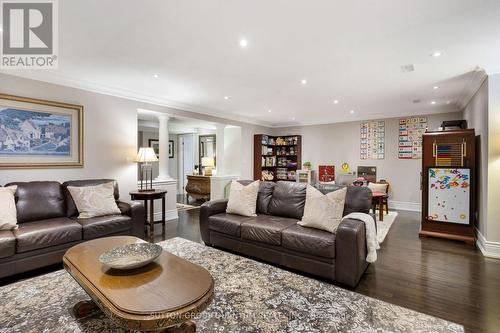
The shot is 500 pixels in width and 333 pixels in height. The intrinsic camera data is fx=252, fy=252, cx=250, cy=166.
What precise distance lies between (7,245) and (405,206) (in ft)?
24.2

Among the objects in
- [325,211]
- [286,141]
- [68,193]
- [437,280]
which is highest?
[286,141]

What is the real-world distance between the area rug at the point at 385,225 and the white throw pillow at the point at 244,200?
2.09 meters

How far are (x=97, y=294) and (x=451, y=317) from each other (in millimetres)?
2595

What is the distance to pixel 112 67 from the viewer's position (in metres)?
3.39

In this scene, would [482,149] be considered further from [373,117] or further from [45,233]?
[45,233]

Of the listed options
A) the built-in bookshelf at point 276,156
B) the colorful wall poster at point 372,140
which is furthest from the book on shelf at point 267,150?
the colorful wall poster at point 372,140

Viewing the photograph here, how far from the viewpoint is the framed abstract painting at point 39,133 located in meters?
3.32

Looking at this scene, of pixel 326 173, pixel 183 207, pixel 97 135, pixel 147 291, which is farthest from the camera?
pixel 326 173

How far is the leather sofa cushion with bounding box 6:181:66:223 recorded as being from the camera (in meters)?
3.11

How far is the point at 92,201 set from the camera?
342 centimetres

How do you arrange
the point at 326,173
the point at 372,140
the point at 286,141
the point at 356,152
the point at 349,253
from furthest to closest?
1. the point at 286,141
2. the point at 326,173
3. the point at 356,152
4. the point at 372,140
5. the point at 349,253

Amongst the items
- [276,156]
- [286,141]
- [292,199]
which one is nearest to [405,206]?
[286,141]

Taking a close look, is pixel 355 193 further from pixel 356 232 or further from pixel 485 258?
pixel 485 258

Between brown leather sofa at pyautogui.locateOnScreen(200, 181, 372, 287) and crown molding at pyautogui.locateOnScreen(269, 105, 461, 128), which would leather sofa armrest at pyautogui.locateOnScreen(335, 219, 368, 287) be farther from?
crown molding at pyautogui.locateOnScreen(269, 105, 461, 128)
